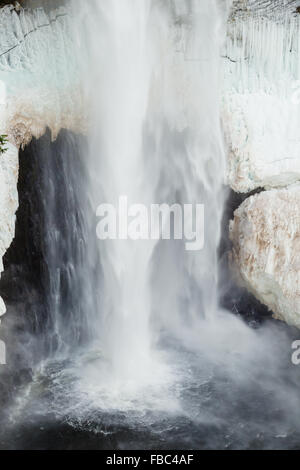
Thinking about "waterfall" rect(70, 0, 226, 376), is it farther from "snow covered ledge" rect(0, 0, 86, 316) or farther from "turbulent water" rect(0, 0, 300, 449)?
"snow covered ledge" rect(0, 0, 86, 316)

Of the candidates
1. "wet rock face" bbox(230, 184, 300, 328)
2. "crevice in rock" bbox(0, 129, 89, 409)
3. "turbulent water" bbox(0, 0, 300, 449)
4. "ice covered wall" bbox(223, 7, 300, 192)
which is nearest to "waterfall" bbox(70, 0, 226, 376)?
"turbulent water" bbox(0, 0, 300, 449)

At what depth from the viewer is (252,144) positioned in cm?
662

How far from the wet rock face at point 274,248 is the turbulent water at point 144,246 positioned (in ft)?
1.63

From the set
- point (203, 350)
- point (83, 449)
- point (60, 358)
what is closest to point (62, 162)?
point (60, 358)

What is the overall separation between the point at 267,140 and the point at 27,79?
11.6 feet

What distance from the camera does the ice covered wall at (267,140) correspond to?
6.37 m

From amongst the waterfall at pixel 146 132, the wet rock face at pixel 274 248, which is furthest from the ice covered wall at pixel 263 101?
the wet rock face at pixel 274 248

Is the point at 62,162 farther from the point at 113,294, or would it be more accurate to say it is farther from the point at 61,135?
the point at 113,294

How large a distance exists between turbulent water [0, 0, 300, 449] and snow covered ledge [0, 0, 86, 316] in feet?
0.84

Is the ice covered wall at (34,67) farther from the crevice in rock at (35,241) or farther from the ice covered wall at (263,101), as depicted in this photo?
the ice covered wall at (263,101)

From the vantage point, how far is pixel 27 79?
20.3 ft

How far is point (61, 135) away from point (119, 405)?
12.3 feet

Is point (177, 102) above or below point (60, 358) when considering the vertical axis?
above

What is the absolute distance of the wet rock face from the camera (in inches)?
250
